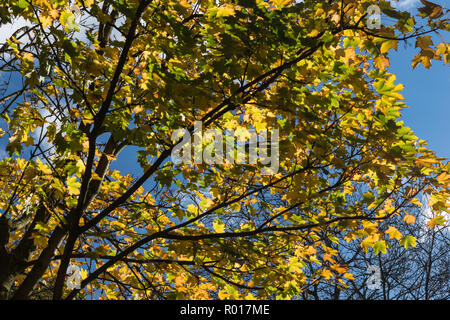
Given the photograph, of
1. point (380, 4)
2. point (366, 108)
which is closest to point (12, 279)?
point (366, 108)

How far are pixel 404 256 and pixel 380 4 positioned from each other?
1002 cm

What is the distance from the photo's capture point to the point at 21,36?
5.30 metres

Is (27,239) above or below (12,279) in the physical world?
above

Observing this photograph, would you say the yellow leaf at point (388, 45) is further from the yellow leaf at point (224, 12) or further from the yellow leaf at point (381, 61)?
the yellow leaf at point (224, 12)

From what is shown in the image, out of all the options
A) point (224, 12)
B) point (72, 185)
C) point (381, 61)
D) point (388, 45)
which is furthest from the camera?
point (72, 185)

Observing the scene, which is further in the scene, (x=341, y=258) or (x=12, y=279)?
(x=341, y=258)

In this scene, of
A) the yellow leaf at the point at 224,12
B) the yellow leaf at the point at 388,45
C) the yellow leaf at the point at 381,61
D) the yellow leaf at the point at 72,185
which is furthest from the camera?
the yellow leaf at the point at 72,185

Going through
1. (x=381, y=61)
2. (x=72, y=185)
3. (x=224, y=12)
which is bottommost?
(x=72, y=185)

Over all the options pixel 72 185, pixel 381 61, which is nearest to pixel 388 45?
pixel 381 61

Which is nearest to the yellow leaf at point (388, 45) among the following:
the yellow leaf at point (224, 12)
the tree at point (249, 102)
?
the tree at point (249, 102)

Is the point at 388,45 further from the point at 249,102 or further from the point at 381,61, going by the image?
the point at 249,102

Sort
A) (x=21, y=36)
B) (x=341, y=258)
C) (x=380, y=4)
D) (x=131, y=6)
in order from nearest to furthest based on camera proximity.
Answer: (x=380, y=4) < (x=131, y=6) < (x=21, y=36) < (x=341, y=258)

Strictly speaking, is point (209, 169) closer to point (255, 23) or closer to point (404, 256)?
point (255, 23)
